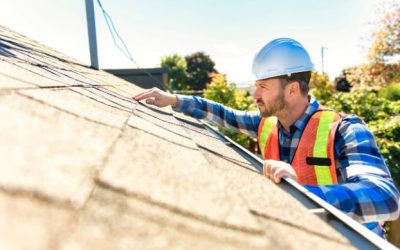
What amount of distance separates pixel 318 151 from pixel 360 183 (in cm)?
61

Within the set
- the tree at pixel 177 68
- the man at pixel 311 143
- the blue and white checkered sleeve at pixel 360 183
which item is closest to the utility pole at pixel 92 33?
the man at pixel 311 143

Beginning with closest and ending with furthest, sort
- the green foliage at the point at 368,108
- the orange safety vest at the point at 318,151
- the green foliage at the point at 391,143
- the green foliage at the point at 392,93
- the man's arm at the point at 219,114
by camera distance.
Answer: the orange safety vest at the point at 318,151
the man's arm at the point at 219,114
the green foliage at the point at 391,143
the green foliage at the point at 368,108
the green foliage at the point at 392,93

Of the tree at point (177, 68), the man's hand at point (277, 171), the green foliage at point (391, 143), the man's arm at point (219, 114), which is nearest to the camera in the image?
the man's hand at point (277, 171)

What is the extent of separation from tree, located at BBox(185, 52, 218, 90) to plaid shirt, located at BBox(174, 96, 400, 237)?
57771 mm

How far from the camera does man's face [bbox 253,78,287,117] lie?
3000 millimetres

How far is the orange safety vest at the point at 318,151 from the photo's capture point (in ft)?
8.00

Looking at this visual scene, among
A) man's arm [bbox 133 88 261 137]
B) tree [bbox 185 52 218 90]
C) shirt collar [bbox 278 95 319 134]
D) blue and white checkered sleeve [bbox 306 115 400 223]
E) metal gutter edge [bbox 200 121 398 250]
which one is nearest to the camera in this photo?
metal gutter edge [bbox 200 121 398 250]

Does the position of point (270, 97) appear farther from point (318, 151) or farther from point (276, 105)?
point (318, 151)

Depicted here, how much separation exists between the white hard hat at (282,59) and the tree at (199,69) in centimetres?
5759

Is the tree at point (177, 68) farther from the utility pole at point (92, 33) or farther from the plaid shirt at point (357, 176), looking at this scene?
the plaid shirt at point (357, 176)

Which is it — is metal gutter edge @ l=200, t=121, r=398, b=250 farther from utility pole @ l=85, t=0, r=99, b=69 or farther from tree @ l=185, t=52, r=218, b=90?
tree @ l=185, t=52, r=218, b=90

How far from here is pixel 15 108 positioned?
2.73 ft

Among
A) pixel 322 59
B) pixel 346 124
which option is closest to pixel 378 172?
pixel 346 124

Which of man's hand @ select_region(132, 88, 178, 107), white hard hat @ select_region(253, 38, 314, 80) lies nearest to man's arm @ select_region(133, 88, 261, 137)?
man's hand @ select_region(132, 88, 178, 107)
